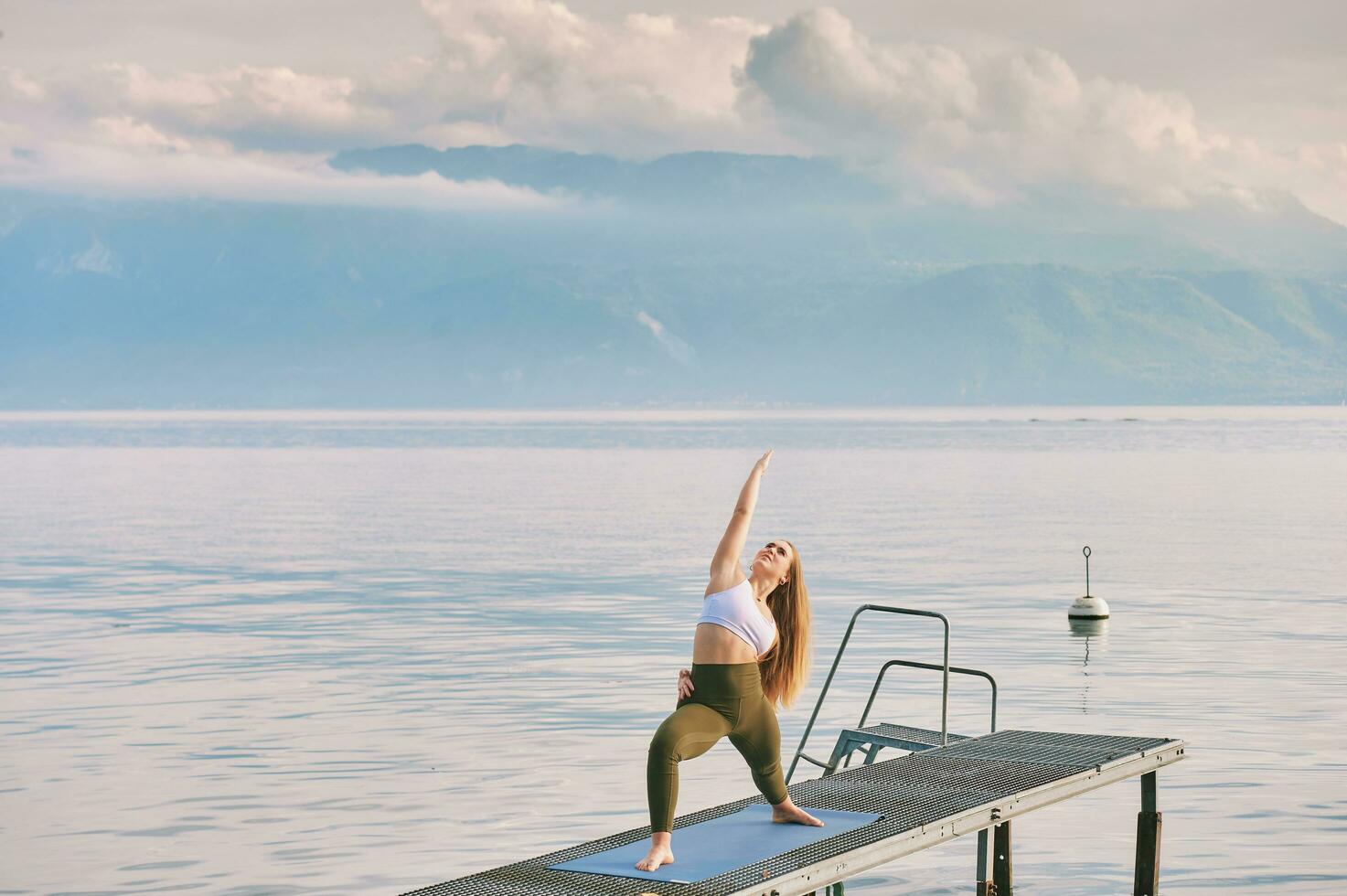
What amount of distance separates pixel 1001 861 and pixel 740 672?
4.37m

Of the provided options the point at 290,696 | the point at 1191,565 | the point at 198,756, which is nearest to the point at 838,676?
the point at 290,696

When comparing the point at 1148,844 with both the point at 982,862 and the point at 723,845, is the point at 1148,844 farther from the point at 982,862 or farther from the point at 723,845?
the point at 723,845

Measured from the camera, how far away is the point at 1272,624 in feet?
105

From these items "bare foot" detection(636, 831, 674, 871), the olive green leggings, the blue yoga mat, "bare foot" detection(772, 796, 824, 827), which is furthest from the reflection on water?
"bare foot" detection(636, 831, 674, 871)

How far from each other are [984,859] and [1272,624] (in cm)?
1989

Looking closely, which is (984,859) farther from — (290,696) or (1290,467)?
(1290,467)

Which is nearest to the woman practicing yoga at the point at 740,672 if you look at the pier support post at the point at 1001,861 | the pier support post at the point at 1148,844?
the pier support post at the point at 1001,861

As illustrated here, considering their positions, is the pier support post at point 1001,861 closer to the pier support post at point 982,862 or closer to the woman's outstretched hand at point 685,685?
the pier support post at point 982,862

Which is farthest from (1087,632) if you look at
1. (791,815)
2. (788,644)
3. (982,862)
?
(788,644)

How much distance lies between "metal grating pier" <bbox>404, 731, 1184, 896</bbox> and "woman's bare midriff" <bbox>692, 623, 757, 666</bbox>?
1.12 metres

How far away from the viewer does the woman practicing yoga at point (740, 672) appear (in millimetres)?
9883

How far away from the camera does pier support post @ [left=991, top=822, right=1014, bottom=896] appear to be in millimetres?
13422

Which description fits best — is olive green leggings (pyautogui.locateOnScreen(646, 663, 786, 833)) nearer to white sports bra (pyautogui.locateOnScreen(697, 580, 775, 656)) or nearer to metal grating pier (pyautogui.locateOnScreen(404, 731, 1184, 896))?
white sports bra (pyautogui.locateOnScreen(697, 580, 775, 656))

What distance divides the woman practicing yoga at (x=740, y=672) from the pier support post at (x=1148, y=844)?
4.34 meters
